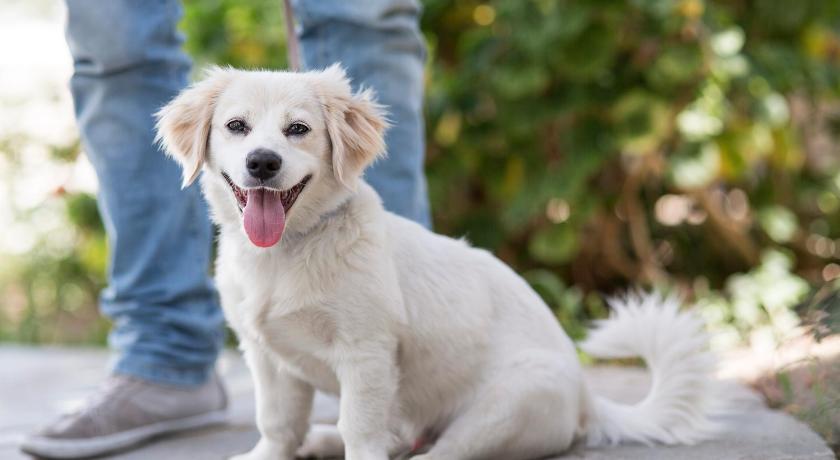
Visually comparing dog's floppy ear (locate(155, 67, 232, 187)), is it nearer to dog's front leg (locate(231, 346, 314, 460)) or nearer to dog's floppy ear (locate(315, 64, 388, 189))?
dog's floppy ear (locate(315, 64, 388, 189))

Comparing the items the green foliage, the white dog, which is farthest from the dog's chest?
the green foliage

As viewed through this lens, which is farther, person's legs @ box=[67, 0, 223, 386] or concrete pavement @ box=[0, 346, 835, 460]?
person's legs @ box=[67, 0, 223, 386]

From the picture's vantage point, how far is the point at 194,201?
263 centimetres

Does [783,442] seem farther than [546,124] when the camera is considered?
No

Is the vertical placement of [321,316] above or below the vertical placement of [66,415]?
above

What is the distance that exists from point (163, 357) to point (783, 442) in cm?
159

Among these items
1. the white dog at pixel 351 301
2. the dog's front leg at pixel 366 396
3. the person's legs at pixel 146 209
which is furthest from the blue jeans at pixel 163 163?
the dog's front leg at pixel 366 396

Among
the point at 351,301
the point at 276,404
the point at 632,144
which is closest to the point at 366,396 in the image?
the point at 351,301

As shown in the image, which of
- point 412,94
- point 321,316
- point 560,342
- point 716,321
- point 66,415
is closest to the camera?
point 321,316

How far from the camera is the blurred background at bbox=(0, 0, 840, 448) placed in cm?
421

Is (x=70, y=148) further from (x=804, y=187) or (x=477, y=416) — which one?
(x=477, y=416)

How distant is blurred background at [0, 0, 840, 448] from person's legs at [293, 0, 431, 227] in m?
1.45

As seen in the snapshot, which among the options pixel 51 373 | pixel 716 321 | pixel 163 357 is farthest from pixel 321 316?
pixel 51 373

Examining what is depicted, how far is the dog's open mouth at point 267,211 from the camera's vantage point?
1935 millimetres
